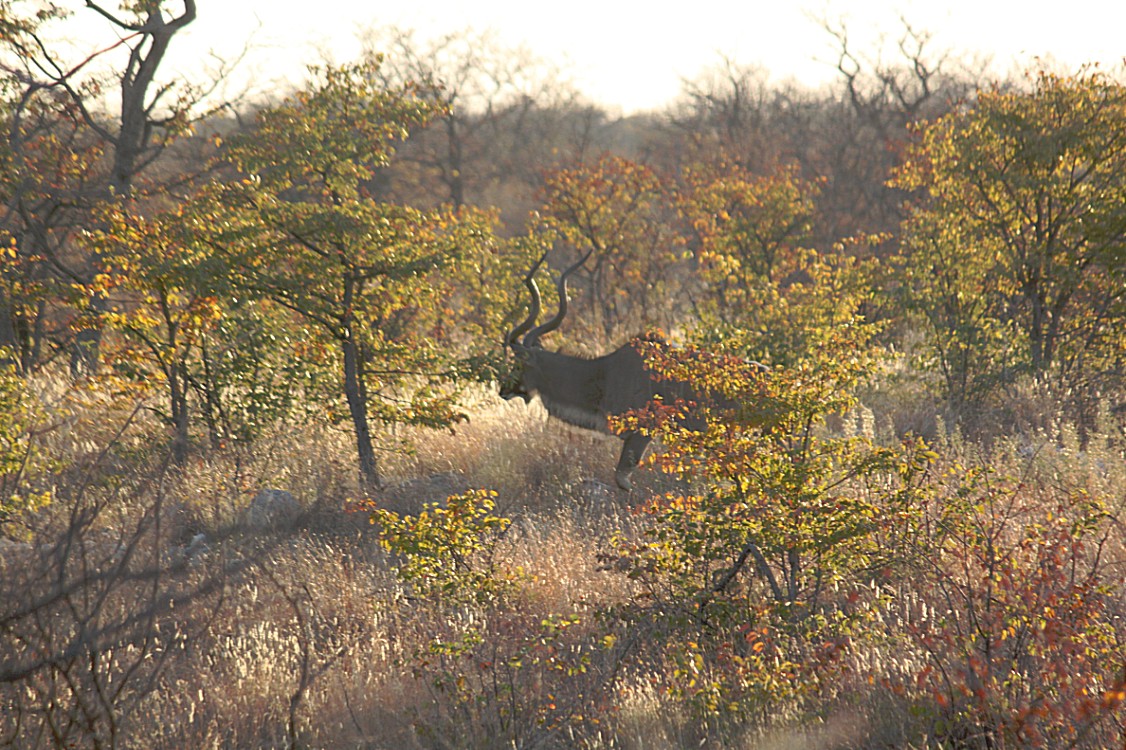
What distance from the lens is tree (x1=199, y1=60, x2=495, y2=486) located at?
29.7ft

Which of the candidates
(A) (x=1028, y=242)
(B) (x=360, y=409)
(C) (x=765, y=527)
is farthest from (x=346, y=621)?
(A) (x=1028, y=242)

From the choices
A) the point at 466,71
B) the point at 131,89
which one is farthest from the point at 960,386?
the point at 466,71

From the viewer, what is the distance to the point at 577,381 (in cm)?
1095

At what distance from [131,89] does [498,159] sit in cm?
2172

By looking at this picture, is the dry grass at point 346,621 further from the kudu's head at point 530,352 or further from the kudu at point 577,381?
the kudu's head at point 530,352

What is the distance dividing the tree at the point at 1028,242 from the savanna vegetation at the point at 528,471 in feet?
0.18

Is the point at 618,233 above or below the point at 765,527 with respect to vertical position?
above

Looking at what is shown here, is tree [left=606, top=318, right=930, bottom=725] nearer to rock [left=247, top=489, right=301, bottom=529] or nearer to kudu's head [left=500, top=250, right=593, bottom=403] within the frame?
kudu's head [left=500, top=250, right=593, bottom=403]

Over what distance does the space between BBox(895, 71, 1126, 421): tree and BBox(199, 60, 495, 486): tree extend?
611cm

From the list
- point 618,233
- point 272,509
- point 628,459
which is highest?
point 618,233

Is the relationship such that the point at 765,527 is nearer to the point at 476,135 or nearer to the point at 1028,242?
the point at 1028,242

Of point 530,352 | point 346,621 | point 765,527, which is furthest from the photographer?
point 530,352

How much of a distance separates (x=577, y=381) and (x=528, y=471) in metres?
1.21

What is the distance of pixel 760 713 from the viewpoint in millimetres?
4988
